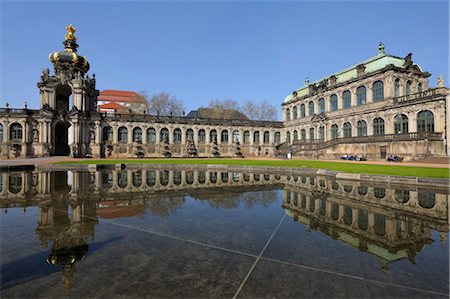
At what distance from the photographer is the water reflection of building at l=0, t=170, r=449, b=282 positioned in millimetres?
5094

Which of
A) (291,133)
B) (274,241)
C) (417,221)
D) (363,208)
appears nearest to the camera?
(274,241)

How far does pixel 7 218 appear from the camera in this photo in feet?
22.1

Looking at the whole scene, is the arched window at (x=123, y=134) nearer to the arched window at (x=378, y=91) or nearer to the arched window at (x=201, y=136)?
the arched window at (x=201, y=136)

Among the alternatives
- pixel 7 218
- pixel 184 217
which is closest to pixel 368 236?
pixel 184 217

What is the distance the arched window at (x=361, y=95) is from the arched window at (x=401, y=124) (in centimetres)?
755

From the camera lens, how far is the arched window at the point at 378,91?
40581 millimetres

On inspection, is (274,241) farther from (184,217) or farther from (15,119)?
(15,119)

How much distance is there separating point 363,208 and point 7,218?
440 inches

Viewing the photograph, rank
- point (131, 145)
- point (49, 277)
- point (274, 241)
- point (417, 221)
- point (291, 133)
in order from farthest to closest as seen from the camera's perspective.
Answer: point (291, 133), point (131, 145), point (417, 221), point (274, 241), point (49, 277)

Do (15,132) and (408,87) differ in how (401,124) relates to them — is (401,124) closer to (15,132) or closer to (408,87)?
(408,87)

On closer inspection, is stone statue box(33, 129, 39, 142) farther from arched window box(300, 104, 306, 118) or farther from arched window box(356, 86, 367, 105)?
arched window box(356, 86, 367, 105)

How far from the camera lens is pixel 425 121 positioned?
111 ft

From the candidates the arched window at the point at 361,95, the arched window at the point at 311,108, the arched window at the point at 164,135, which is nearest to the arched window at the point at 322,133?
the arched window at the point at 311,108

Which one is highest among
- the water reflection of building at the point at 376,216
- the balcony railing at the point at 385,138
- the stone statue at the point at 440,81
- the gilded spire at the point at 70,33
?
the gilded spire at the point at 70,33
